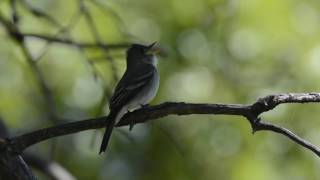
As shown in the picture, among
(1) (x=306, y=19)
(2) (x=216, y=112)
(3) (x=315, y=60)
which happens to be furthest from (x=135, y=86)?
(1) (x=306, y=19)

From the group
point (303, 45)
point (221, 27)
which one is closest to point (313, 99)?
point (303, 45)

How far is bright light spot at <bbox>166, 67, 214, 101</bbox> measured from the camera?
615cm

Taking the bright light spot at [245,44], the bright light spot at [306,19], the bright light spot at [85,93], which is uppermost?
the bright light spot at [306,19]

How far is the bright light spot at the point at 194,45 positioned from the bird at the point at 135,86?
127 centimetres

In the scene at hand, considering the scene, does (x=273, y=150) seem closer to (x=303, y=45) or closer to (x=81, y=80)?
(x=303, y=45)

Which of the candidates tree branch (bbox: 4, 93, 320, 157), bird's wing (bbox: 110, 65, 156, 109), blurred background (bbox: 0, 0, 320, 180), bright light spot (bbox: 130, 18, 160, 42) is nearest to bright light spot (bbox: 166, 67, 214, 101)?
blurred background (bbox: 0, 0, 320, 180)

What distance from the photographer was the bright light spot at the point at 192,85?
6152 mm

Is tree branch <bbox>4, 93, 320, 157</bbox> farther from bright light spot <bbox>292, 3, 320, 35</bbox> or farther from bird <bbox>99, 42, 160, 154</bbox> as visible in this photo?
bright light spot <bbox>292, 3, 320, 35</bbox>

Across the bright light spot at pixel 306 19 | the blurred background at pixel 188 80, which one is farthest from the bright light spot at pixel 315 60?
the bright light spot at pixel 306 19

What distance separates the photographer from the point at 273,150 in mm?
5988

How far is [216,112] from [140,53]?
2146 mm

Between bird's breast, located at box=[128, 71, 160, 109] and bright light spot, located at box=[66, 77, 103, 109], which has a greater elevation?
bird's breast, located at box=[128, 71, 160, 109]

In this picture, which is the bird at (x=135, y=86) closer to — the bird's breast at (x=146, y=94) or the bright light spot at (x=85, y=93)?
the bird's breast at (x=146, y=94)

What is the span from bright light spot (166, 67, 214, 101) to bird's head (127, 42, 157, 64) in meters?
0.82
